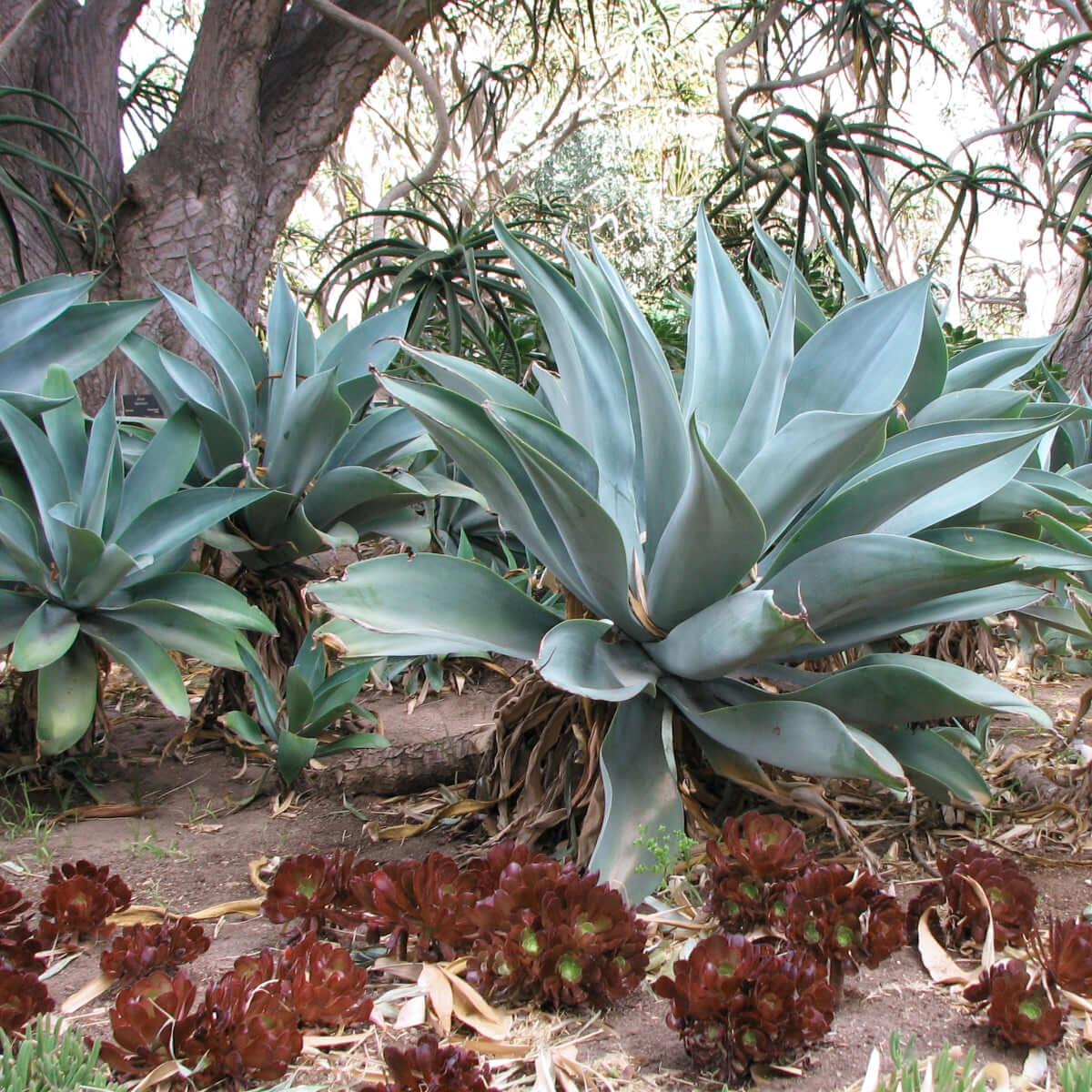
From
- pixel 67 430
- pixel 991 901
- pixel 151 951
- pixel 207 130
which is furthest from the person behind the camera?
pixel 207 130

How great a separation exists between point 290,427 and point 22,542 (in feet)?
2.26

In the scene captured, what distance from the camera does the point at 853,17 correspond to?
4.53 metres

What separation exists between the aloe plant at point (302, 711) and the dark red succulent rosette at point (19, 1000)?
0.94 metres

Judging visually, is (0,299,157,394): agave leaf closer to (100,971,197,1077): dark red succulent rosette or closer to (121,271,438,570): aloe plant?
(121,271,438,570): aloe plant

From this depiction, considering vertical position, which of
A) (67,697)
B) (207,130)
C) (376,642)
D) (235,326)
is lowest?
(67,697)

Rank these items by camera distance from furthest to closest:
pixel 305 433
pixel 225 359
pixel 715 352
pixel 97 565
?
pixel 225 359, pixel 305 433, pixel 97 565, pixel 715 352

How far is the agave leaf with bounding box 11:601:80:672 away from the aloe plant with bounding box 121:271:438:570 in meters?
0.43

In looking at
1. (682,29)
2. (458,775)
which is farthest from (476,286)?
(682,29)

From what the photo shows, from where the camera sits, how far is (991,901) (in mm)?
1389

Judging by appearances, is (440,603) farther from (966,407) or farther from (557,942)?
(966,407)

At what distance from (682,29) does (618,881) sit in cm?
1546

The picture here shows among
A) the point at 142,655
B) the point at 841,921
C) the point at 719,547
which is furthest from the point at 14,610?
the point at 841,921

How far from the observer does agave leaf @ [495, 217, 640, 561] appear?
1.73m

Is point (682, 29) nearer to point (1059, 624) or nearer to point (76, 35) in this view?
point (76, 35)
